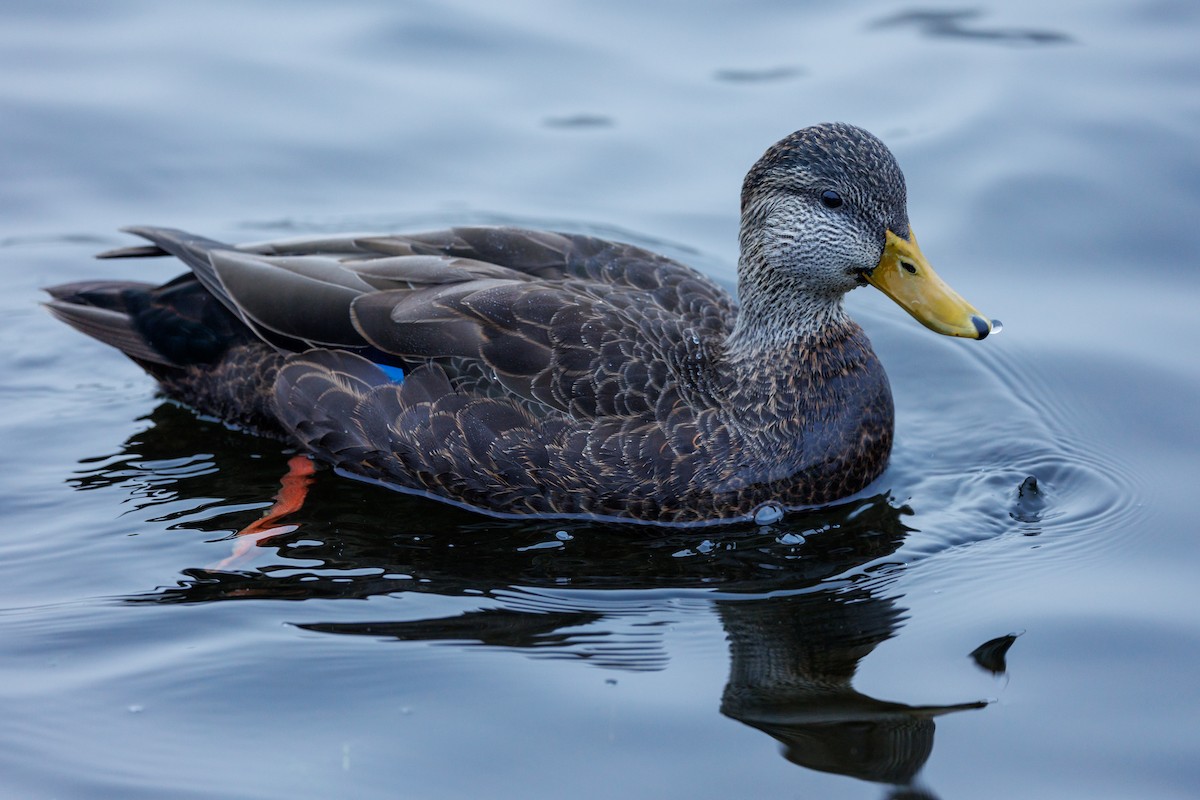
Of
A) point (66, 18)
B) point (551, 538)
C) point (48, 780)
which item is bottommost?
point (48, 780)

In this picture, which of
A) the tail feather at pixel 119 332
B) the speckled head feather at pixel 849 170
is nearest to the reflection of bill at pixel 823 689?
the speckled head feather at pixel 849 170

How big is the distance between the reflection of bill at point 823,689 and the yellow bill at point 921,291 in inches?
52.5

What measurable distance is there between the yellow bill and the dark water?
101cm

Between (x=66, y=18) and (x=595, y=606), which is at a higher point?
(x=66, y=18)

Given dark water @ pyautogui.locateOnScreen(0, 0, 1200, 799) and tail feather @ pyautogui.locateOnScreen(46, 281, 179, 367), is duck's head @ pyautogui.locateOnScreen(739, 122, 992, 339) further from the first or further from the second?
tail feather @ pyautogui.locateOnScreen(46, 281, 179, 367)

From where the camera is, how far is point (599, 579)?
6.75m

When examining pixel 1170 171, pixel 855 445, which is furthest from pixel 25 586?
pixel 1170 171

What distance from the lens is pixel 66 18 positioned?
12.1 meters

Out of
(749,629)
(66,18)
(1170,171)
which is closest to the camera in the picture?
(749,629)

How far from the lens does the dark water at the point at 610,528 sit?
224 inches

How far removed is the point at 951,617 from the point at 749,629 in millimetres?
891

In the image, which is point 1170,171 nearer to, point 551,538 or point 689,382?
point 689,382

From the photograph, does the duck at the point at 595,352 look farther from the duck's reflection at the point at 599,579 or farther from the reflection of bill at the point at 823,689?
the reflection of bill at the point at 823,689

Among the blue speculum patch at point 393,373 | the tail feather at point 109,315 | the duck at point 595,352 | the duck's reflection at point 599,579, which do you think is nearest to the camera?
the duck's reflection at point 599,579
